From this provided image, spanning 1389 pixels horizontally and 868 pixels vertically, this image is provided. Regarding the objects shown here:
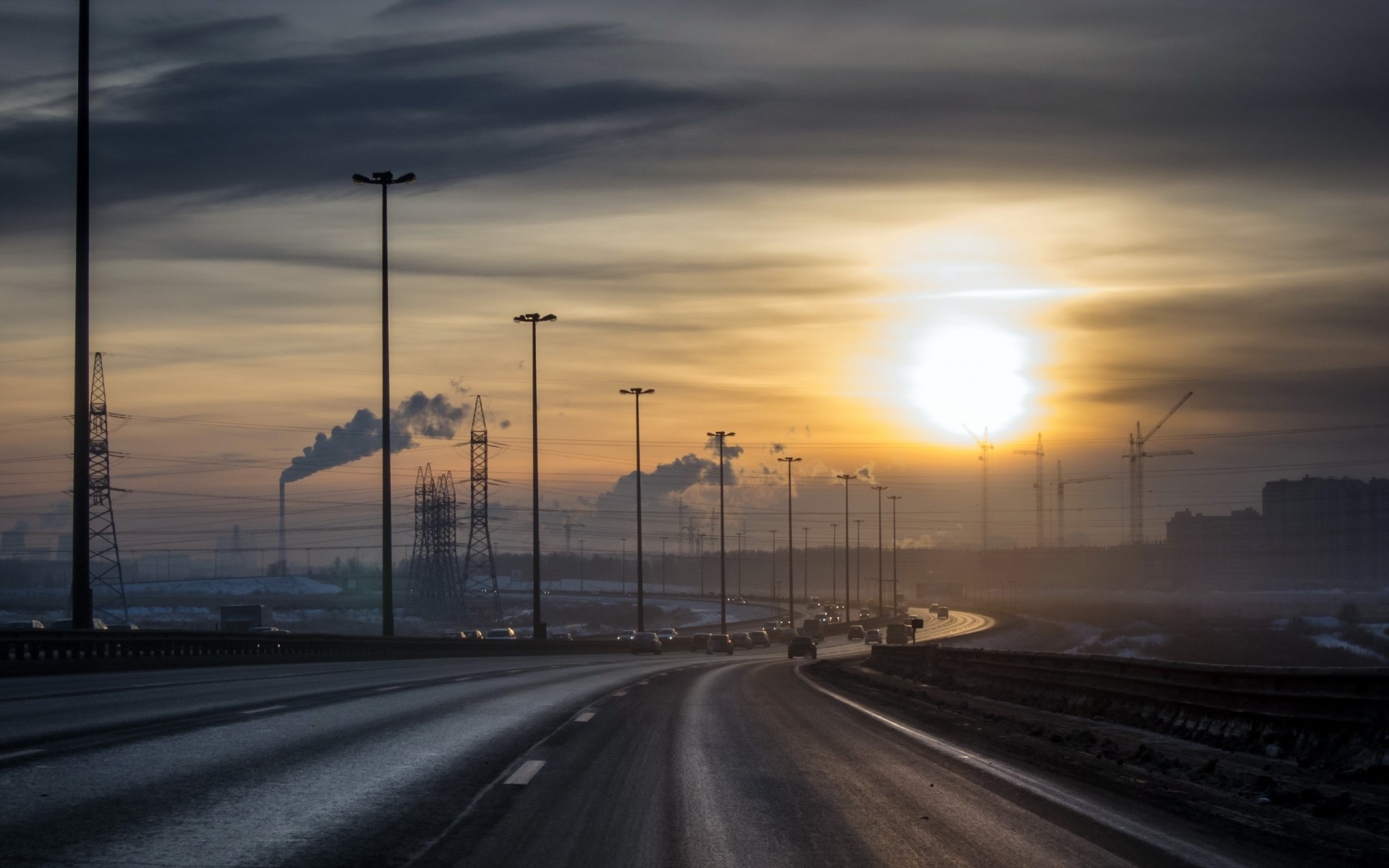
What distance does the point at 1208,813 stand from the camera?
10.3 meters

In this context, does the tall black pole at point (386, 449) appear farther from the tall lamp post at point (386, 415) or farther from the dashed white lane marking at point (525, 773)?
the dashed white lane marking at point (525, 773)

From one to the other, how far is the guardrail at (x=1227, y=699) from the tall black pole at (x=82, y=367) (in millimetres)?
19381

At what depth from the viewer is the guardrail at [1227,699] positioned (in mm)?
12742

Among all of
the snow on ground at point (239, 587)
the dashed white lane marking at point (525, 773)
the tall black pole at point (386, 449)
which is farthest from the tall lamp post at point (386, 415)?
the snow on ground at point (239, 587)

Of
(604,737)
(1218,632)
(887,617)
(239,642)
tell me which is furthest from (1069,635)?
(604,737)

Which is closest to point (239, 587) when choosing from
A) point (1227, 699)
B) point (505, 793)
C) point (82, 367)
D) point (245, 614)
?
point (245, 614)

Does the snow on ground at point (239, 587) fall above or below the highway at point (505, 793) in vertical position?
below

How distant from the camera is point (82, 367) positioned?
28484mm

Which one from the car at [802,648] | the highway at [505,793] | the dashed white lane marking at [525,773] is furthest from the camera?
the car at [802,648]

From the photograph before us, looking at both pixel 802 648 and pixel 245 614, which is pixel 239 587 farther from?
pixel 802 648

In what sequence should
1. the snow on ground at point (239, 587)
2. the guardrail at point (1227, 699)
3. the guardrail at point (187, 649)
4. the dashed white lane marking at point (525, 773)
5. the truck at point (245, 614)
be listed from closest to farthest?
1. the dashed white lane marking at point (525, 773)
2. the guardrail at point (1227, 699)
3. the guardrail at point (187, 649)
4. the truck at point (245, 614)
5. the snow on ground at point (239, 587)

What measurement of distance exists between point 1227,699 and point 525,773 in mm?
9229

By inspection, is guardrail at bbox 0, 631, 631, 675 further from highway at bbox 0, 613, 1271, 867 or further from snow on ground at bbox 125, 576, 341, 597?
snow on ground at bbox 125, 576, 341, 597

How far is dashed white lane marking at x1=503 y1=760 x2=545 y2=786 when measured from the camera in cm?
1095
